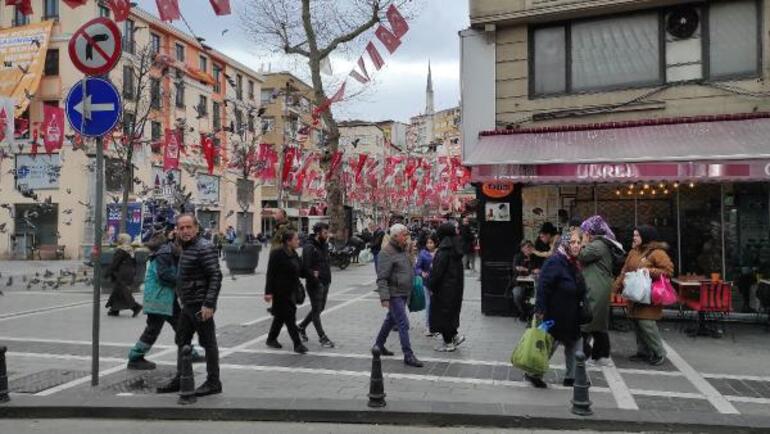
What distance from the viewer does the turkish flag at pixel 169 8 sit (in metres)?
8.52

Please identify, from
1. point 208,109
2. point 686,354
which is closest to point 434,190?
point 208,109

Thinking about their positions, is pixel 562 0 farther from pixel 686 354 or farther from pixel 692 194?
pixel 686 354

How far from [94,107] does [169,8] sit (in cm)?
268

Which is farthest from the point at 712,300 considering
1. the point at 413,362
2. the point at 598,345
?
the point at 413,362

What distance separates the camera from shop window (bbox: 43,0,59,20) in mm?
35500

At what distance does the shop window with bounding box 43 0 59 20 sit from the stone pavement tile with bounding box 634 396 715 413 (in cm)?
3804

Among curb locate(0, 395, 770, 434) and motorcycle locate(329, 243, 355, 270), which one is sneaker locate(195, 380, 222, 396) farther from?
motorcycle locate(329, 243, 355, 270)

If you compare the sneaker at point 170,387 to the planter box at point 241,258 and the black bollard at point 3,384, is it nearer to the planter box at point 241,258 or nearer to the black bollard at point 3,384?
the black bollard at point 3,384

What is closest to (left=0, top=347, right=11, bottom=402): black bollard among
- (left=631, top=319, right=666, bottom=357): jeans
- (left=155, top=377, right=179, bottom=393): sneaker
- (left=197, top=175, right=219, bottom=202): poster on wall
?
(left=155, top=377, right=179, bottom=393): sneaker

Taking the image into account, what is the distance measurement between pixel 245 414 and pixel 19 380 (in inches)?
115

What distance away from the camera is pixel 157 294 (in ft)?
24.5

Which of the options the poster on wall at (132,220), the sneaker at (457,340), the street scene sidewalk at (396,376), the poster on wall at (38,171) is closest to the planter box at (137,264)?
the poster on wall at (132,220)

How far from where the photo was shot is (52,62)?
35719 mm

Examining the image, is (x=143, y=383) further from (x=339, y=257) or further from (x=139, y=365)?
(x=339, y=257)
